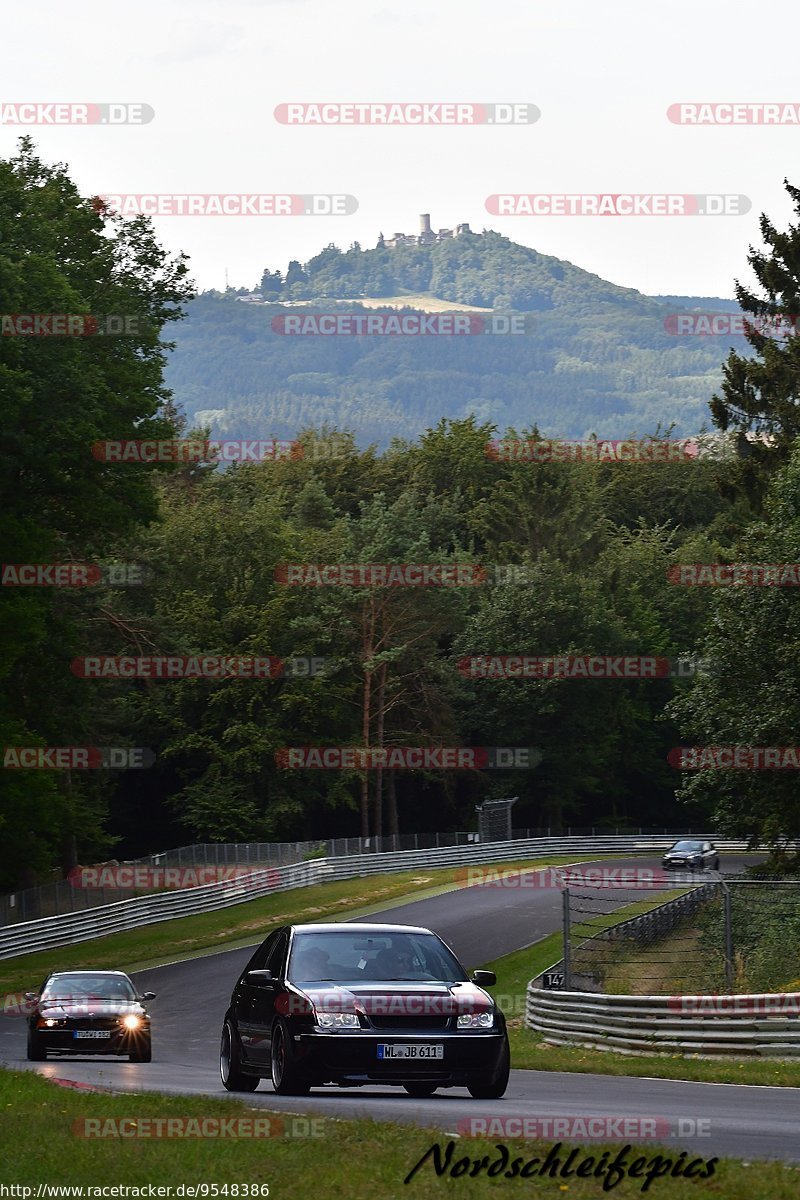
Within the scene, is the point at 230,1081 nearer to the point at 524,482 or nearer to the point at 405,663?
the point at 405,663

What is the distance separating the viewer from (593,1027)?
24.0 m

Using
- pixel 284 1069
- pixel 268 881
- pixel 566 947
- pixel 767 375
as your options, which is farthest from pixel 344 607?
pixel 284 1069

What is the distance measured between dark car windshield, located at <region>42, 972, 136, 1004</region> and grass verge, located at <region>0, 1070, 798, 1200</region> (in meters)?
10.4

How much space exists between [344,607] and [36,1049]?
2375 inches

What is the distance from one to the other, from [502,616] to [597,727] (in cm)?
774

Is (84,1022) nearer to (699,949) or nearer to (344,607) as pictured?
(699,949)

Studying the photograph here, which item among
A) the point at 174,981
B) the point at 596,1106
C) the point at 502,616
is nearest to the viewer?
the point at 596,1106

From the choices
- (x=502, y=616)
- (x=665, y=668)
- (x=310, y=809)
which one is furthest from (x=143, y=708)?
(x=665, y=668)

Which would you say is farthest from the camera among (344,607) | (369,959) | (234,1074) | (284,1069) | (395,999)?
(344,607)

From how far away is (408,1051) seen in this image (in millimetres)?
14188

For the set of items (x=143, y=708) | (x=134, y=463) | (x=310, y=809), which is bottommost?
(x=310, y=809)

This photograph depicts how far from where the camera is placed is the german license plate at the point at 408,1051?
46.4 feet

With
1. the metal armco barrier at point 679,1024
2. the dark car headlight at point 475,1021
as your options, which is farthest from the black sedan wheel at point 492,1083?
the metal armco barrier at point 679,1024

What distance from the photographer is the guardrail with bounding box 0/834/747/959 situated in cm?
4688
